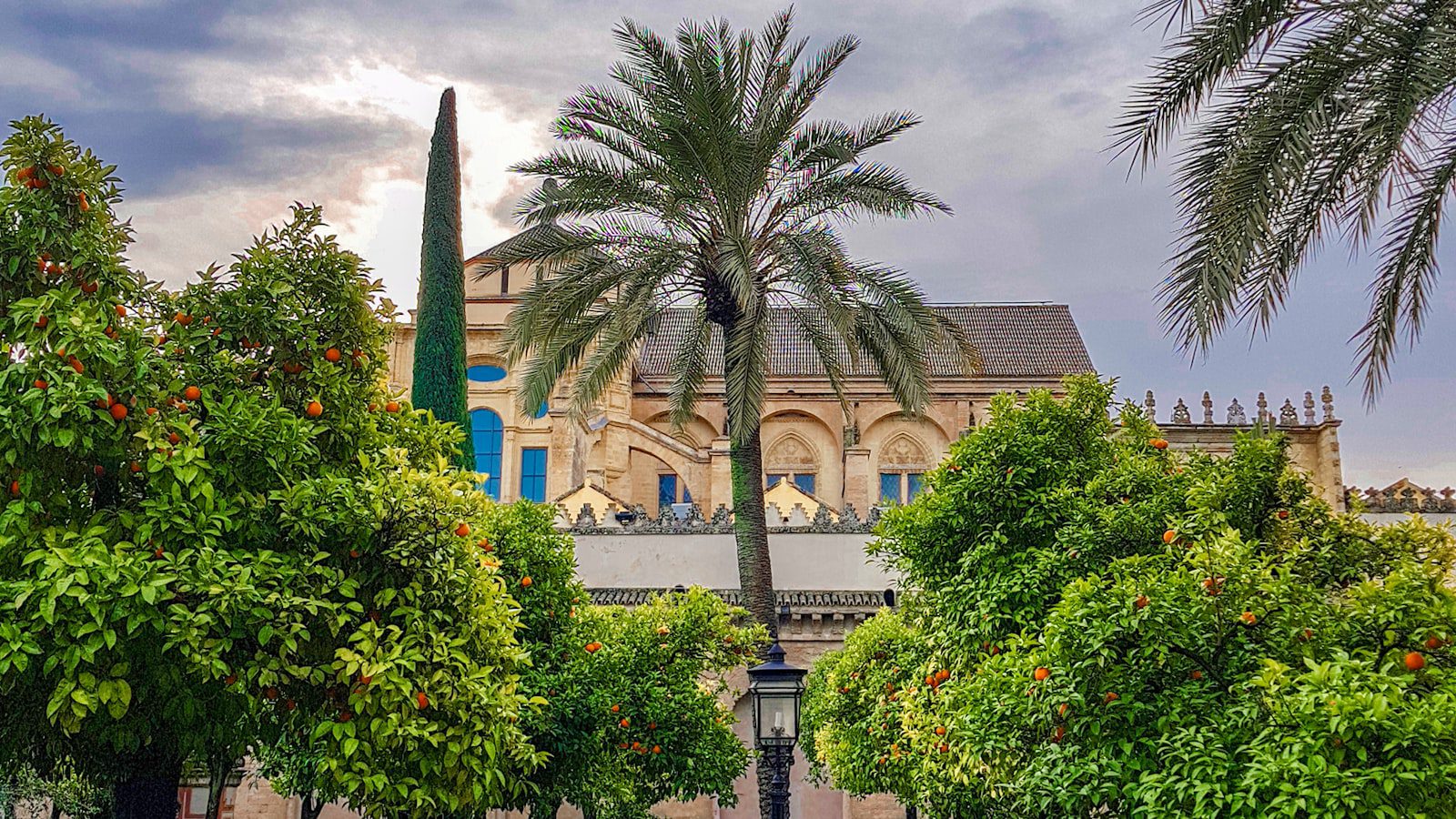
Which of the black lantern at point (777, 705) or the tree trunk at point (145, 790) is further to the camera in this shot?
the black lantern at point (777, 705)

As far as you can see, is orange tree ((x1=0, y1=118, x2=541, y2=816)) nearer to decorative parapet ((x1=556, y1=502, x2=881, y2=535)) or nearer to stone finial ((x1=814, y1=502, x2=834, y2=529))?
decorative parapet ((x1=556, y1=502, x2=881, y2=535))

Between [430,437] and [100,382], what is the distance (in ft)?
8.48

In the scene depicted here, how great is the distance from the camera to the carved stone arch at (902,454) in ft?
119

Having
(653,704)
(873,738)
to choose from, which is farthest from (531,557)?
(873,738)

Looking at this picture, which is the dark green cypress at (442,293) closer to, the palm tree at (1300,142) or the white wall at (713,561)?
the white wall at (713,561)

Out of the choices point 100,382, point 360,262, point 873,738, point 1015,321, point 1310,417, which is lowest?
point 873,738

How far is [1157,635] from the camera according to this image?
7977 mm

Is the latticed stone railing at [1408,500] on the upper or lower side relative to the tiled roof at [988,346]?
lower

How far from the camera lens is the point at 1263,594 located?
8055 millimetres

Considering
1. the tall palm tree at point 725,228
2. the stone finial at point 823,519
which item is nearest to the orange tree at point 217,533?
the tall palm tree at point 725,228

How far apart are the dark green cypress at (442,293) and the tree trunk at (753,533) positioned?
6.21 metres

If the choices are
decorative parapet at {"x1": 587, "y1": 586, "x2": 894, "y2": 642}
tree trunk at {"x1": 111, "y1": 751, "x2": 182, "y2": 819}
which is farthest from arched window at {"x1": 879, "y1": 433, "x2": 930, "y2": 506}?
tree trunk at {"x1": 111, "y1": 751, "x2": 182, "y2": 819}

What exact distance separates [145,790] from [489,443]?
82.2 feet

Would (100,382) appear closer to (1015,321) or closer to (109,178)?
(109,178)
